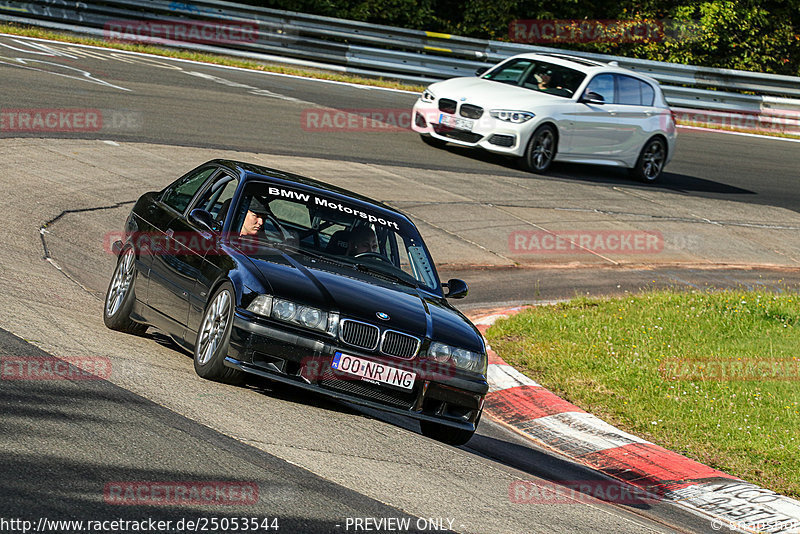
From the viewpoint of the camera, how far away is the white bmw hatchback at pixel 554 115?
17953 millimetres

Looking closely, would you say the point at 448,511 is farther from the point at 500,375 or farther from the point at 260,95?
the point at 260,95

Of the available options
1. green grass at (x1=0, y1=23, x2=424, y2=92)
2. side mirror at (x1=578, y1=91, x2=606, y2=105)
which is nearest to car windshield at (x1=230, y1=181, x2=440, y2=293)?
side mirror at (x1=578, y1=91, x2=606, y2=105)

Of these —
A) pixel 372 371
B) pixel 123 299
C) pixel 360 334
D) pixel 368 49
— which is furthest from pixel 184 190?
pixel 368 49

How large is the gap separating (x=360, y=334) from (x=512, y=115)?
11.9 metres

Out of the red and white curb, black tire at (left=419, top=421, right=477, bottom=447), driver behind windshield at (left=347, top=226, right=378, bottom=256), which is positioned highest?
driver behind windshield at (left=347, top=226, right=378, bottom=256)

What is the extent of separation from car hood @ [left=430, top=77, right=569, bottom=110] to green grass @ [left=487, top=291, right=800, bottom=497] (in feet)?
19.8

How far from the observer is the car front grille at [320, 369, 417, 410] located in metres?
6.39

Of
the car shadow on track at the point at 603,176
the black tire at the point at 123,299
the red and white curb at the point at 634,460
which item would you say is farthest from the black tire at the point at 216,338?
the car shadow on track at the point at 603,176

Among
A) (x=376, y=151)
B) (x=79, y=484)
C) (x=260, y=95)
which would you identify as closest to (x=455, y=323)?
(x=79, y=484)

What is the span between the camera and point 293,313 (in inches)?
253

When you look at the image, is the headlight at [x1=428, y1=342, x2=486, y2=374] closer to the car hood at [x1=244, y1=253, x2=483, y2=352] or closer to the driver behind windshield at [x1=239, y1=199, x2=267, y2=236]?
the car hood at [x1=244, y1=253, x2=483, y2=352]

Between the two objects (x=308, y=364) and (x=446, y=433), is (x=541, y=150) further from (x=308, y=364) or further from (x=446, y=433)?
(x=308, y=364)

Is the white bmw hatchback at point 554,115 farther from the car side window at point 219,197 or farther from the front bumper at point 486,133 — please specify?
the car side window at point 219,197

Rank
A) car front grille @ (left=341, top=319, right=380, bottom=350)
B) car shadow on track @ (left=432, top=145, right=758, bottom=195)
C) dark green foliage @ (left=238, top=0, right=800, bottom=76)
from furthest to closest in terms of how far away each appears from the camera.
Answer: dark green foliage @ (left=238, top=0, right=800, bottom=76) → car shadow on track @ (left=432, top=145, right=758, bottom=195) → car front grille @ (left=341, top=319, right=380, bottom=350)
